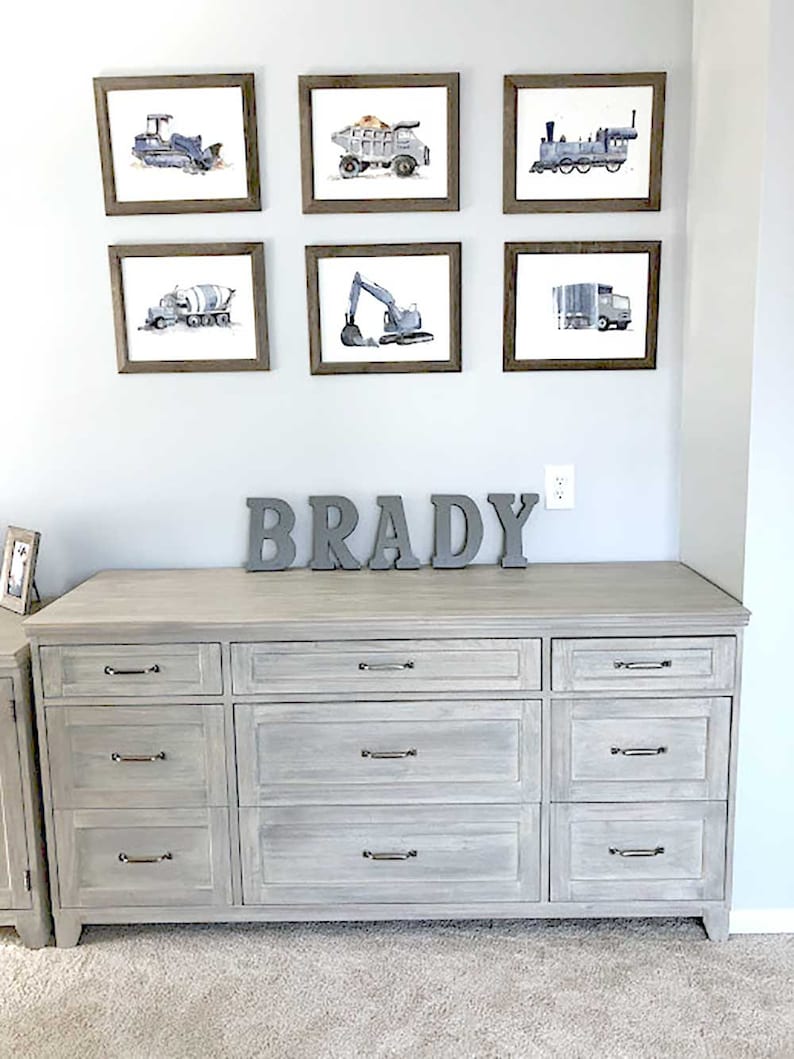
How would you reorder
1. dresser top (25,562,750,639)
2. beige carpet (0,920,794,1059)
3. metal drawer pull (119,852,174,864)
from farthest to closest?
metal drawer pull (119,852,174,864), dresser top (25,562,750,639), beige carpet (0,920,794,1059)

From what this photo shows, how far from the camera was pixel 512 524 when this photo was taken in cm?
257

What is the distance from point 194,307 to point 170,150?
396mm

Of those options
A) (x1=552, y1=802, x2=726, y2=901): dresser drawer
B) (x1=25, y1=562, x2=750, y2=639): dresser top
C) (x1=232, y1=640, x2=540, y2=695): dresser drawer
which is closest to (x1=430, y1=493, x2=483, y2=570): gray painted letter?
(x1=25, y1=562, x2=750, y2=639): dresser top

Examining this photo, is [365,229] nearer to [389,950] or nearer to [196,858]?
[196,858]

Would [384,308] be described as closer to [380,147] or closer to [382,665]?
[380,147]

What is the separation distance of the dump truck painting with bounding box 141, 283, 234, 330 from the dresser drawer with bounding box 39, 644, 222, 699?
0.89m

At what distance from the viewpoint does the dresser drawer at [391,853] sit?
2217 millimetres

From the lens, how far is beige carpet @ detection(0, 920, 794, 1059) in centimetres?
193

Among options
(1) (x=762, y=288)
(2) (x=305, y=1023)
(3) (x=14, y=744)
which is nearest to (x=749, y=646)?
(1) (x=762, y=288)

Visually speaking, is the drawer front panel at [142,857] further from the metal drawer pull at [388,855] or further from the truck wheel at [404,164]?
the truck wheel at [404,164]

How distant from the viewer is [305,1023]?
1992mm

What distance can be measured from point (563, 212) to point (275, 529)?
1.12 m

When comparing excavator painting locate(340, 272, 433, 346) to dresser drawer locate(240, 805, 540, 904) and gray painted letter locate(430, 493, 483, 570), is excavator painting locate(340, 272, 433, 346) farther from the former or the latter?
dresser drawer locate(240, 805, 540, 904)

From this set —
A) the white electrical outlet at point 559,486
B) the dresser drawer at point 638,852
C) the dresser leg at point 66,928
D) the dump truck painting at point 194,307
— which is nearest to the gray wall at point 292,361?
the white electrical outlet at point 559,486
